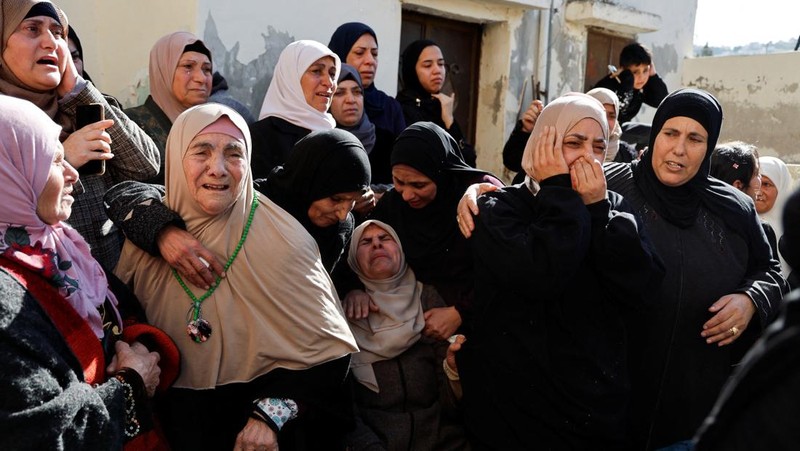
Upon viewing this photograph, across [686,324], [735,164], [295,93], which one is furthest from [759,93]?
[686,324]

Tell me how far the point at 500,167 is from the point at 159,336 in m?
5.22

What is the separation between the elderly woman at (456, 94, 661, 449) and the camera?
230 cm

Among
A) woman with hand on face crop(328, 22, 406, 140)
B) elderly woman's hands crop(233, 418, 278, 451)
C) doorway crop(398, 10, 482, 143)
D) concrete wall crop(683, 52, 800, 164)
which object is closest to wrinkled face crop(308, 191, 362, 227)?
elderly woman's hands crop(233, 418, 278, 451)

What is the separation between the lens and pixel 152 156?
117 inches

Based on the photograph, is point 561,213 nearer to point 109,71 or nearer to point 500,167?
point 109,71

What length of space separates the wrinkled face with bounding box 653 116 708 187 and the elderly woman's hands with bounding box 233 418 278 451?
1688mm

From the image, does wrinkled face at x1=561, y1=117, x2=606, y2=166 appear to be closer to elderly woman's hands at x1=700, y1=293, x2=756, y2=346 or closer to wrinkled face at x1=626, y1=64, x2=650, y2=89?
elderly woman's hands at x1=700, y1=293, x2=756, y2=346

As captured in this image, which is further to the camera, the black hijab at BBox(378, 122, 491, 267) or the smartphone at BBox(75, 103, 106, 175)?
the black hijab at BBox(378, 122, 491, 267)

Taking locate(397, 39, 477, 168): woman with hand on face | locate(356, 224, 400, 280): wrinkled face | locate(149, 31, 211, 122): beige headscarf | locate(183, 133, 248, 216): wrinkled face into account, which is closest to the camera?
locate(183, 133, 248, 216): wrinkled face

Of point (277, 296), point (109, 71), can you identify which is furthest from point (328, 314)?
point (109, 71)

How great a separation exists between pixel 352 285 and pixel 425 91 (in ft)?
8.00

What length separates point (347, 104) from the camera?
421 cm

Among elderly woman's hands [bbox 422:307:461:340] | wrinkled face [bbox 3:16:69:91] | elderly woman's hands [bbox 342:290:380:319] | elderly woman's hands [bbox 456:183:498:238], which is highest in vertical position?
wrinkled face [bbox 3:16:69:91]

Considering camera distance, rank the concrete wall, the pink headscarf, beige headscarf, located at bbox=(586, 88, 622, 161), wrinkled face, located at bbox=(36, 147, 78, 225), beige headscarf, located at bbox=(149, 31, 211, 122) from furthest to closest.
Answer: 1. the concrete wall
2. beige headscarf, located at bbox=(586, 88, 622, 161)
3. beige headscarf, located at bbox=(149, 31, 211, 122)
4. wrinkled face, located at bbox=(36, 147, 78, 225)
5. the pink headscarf
